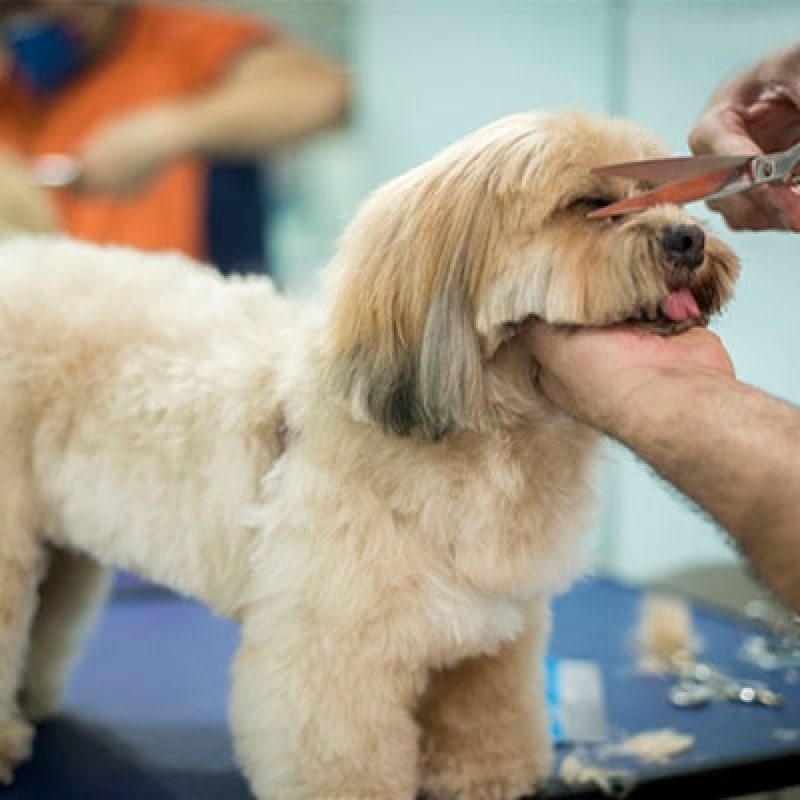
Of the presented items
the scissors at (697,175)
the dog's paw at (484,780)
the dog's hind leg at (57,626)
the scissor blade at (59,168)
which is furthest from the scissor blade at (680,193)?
the scissor blade at (59,168)

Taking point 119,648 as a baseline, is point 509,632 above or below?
above

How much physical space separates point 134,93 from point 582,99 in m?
1.73

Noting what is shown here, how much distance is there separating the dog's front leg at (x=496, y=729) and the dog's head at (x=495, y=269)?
0.43 m

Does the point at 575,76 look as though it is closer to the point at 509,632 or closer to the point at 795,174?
the point at 795,174

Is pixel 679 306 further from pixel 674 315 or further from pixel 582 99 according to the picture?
pixel 582 99

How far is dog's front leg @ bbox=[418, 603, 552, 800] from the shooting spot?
157cm

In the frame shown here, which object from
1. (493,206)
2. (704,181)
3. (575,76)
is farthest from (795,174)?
(575,76)

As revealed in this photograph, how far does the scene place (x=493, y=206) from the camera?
1272 mm

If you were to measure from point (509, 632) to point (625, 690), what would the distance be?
64cm

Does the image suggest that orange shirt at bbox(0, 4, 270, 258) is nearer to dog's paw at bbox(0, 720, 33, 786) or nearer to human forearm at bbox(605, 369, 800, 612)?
dog's paw at bbox(0, 720, 33, 786)

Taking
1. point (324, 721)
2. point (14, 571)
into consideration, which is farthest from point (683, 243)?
point (14, 571)

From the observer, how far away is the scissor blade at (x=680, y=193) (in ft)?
4.04

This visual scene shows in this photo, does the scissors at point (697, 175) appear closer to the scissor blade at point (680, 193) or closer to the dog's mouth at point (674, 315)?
the scissor blade at point (680, 193)

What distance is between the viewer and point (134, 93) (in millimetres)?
3666
